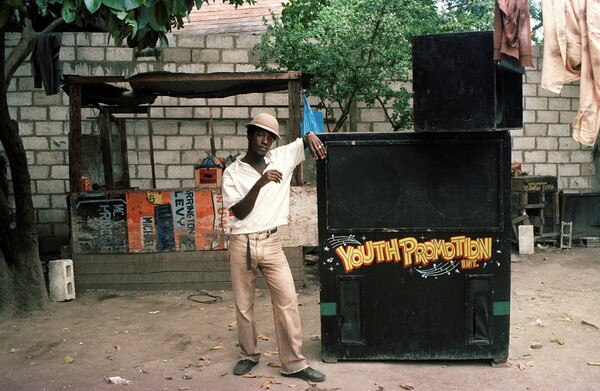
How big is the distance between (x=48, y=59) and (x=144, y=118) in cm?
303

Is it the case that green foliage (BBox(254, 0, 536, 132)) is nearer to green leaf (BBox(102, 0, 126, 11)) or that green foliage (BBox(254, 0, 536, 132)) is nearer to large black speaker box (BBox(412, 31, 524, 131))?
large black speaker box (BBox(412, 31, 524, 131))

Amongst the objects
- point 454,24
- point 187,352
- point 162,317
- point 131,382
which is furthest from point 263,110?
point 131,382

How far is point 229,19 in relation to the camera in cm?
1348

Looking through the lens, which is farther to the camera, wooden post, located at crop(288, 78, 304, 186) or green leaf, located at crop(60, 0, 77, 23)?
wooden post, located at crop(288, 78, 304, 186)

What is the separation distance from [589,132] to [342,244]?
6.12 feet

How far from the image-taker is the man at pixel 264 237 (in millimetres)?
4414

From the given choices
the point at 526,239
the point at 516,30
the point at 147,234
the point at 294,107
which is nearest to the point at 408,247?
the point at 516,30

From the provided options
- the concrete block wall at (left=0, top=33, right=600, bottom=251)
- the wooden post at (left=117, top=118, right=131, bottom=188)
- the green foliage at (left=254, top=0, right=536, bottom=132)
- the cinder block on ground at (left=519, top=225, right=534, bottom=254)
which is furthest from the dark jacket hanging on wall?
the cinder block on ground at (left=519, top=225, right=534, bottom=254)

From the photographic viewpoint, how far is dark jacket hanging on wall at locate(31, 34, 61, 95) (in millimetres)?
6852

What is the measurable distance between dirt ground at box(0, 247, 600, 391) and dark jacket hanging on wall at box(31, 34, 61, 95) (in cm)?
251

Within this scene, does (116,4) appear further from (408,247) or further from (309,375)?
(309,375)

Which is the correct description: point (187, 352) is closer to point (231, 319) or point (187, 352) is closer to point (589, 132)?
point (231, 319)

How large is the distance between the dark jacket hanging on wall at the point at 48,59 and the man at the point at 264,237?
353 centimetres

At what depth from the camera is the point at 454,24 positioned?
888 centimetres
